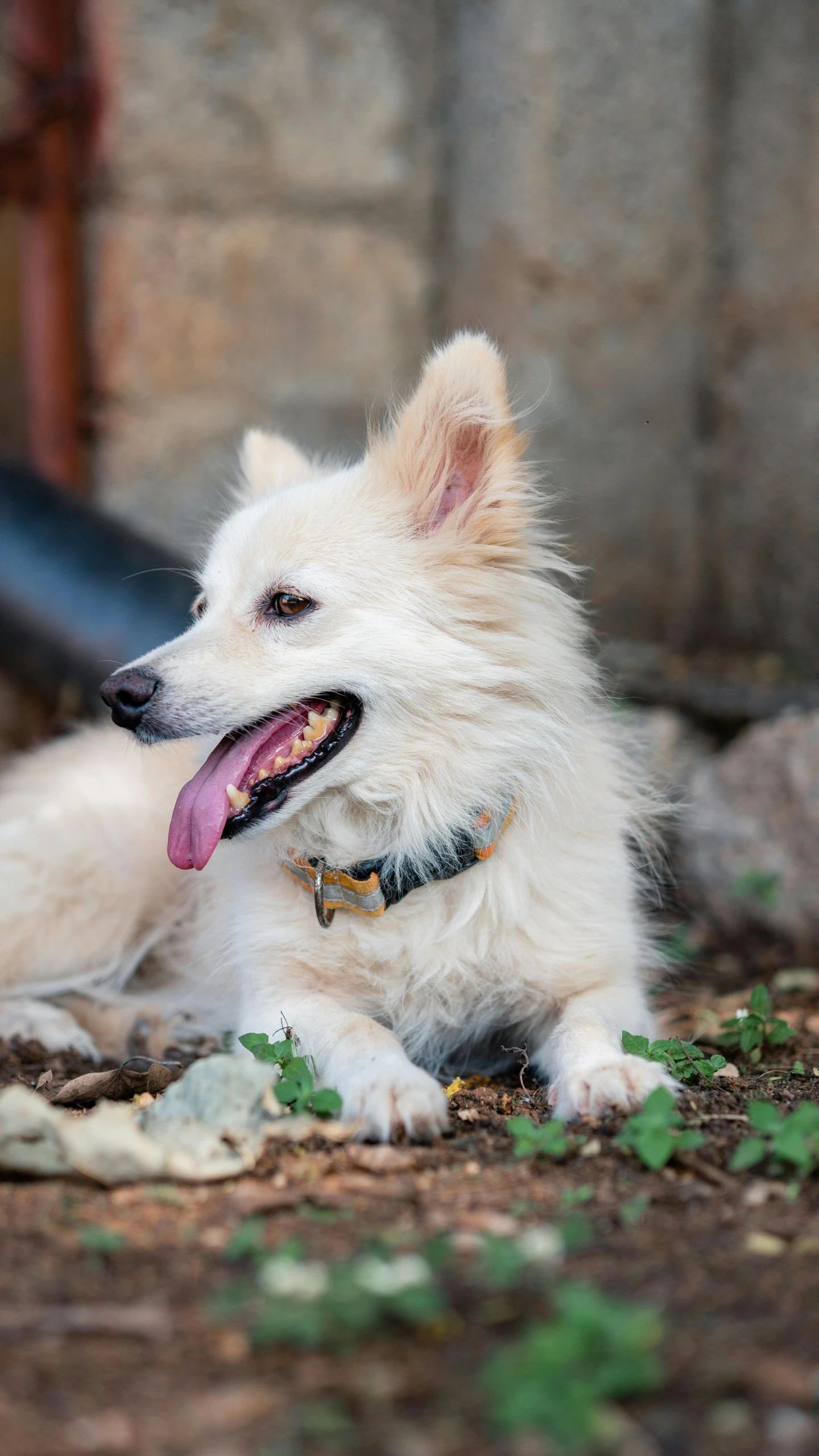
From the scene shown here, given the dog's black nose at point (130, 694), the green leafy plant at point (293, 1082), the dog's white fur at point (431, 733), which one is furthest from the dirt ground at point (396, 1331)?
the dog's black nose at point (130, 694)

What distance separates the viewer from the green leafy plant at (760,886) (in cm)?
444

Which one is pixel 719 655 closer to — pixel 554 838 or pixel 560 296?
A: pixel 560 296

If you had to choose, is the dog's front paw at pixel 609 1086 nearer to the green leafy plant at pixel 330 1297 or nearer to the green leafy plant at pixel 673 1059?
the green leafy plant at pixel 673 1059

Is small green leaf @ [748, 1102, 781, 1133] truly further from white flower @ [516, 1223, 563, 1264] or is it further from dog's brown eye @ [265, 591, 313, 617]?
dog's brown eye @ [265, 591, 313, 617]

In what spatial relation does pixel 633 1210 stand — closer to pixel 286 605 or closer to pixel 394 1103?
pixel 394 1103

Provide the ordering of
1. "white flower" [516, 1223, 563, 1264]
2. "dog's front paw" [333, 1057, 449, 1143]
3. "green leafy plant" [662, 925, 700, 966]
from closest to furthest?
"white flower" [516, 1223, 563, 1264] → "dog's front paw" [333, 1057, 449, 1143] → "green leafy plant" [662, 925, 700, 966]

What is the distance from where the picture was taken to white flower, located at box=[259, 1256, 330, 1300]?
1.57 m

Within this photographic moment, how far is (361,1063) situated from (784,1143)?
0.80 metres

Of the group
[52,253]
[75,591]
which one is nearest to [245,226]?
[52,253]

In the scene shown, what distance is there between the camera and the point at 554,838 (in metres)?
2.99

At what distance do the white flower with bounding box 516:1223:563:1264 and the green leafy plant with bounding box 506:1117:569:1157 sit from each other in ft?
1.22

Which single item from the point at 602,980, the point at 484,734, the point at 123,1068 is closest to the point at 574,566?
the point at 484,734

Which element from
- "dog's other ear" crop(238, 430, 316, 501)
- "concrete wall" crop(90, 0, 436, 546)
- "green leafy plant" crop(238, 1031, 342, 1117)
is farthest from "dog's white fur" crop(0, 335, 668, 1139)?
"concrete wall" crop(90, 0, 436, 546)

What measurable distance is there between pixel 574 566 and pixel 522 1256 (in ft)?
5.79
